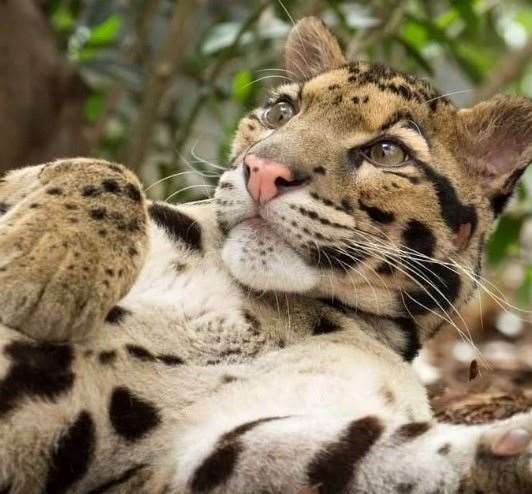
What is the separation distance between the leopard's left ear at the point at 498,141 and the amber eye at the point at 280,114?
538mm

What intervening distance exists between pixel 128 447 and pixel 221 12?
14.1 feet

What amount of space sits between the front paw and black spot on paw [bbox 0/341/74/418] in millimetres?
933

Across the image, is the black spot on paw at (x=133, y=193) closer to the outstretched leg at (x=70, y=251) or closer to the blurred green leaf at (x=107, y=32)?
the outstretched leg at (x=70, y=251)

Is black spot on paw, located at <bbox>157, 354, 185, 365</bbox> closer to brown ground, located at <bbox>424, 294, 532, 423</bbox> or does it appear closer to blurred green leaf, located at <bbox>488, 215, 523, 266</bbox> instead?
brown ground, located at <bbox>424, 294, 532, 423</bbox>

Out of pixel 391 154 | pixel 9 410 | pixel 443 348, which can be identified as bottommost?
pixel 443 348

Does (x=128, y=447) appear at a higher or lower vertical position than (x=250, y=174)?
lower

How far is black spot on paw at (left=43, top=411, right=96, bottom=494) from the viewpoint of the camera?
7.30ft

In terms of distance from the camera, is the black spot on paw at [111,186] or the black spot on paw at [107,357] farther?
the black spot on paw at [111,186]

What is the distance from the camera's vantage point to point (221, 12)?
6156 millimetres

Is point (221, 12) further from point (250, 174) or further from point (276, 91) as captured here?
point (250, 174)

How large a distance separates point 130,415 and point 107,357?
0.49 feet

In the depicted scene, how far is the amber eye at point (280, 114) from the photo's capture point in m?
3.09

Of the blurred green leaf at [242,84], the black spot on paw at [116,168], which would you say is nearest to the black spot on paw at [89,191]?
the black spot on paw at [116,168]

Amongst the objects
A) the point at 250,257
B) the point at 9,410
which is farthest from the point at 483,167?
the point at 9,410
